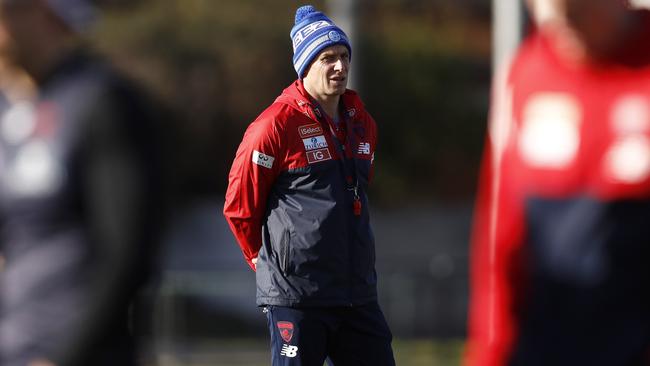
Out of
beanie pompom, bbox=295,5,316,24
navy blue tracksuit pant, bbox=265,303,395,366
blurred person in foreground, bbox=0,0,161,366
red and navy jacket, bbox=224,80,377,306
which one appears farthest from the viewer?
beanie pompom, bbox=295,5,316,24

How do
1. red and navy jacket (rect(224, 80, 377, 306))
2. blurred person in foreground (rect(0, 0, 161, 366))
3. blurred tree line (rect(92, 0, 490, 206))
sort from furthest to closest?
1. blurred tree line (rect(92, 0, 490, 206))
2. red and navy jacket (rect(224, 80, 377, 306))
3. blurred person in foreground (rect(0, 0, 161, 366))

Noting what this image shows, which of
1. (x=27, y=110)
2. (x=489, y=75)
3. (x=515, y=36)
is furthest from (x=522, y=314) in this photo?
(x=489, y=75)

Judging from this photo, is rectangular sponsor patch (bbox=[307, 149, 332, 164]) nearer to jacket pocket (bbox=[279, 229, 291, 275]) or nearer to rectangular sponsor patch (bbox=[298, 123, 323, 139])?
rectangular sponsor patch (bbox=[298, 123, 323, 139])

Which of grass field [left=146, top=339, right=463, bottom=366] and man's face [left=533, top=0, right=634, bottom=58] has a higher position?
man's face [left=533, top=0, right=634, bottom=58]

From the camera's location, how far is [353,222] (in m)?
6.55

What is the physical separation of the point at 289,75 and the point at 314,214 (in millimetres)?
21948

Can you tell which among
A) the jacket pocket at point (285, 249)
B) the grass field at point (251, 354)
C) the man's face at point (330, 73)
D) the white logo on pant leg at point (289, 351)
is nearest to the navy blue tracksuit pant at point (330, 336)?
the white logo on pant leg at point (289, 351)

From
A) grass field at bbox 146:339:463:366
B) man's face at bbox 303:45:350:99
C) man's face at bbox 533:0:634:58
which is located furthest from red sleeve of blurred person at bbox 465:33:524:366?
grass field at bbox 146:339:463:366

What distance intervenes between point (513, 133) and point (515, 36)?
9.00 metres

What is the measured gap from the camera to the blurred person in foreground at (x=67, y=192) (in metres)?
3.97

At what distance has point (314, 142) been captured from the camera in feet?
21.5

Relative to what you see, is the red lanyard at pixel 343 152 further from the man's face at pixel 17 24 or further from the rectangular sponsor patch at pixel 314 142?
the man's face at pixel 17 24

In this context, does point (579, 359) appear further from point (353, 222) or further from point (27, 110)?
point (353, 222)

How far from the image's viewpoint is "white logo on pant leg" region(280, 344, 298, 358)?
661 cm
